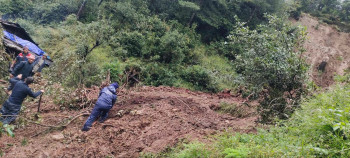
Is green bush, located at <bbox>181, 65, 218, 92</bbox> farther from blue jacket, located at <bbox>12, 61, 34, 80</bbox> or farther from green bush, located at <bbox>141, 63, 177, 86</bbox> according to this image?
blue jacket, located at <bbox>12, 61, 34, 80</bbox>

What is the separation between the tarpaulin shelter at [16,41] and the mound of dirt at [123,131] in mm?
5220

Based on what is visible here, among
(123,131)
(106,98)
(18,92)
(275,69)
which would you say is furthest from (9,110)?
(275,69)

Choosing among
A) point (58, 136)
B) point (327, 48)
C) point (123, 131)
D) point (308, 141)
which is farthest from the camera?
point (327, 48)

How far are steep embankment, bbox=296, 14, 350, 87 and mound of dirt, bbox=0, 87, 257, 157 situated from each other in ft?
47.4

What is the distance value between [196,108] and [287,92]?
2.65 meters

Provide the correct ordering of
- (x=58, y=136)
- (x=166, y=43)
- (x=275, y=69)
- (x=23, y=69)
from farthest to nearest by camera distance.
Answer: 1. (x=166, y=43)
2. (x=23, y=69)
3. (x=275, y=69)
4. (x=58, y=136)

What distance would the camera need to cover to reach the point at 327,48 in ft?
75.2

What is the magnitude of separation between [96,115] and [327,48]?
23519 mm

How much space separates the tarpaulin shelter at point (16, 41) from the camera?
36.7 ft

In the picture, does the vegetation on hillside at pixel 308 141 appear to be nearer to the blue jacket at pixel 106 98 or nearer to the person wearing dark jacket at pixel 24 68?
the blue jacket at pixel 106 98

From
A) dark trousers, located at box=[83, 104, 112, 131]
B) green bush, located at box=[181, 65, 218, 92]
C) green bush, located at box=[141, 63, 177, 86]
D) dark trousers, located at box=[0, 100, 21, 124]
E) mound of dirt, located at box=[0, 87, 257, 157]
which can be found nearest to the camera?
mound of dirt, located at box=[0, 87, 257, 157]

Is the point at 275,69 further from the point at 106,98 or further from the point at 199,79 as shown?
the point at 199,79

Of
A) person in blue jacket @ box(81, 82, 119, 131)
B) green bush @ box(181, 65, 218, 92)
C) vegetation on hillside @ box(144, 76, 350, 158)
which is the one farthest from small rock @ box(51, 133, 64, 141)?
green bush @ box(181, 65, 218, 92)

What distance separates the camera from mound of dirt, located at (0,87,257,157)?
17.0 ft
